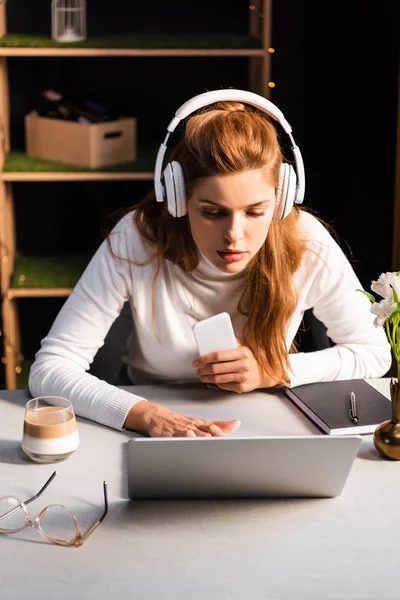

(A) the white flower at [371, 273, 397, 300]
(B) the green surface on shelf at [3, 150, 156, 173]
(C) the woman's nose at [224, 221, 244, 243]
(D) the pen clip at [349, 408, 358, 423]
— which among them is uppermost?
(C) the woman's nose at [224, 221, 244, 243]

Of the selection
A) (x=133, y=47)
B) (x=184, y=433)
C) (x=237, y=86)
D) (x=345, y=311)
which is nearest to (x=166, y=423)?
(x=184, y=433)

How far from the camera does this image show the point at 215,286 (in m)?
1.81

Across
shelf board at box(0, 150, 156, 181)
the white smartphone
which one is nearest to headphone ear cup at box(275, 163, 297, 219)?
the white smartphone

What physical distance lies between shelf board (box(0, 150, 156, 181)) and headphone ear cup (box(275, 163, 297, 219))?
1299 mm

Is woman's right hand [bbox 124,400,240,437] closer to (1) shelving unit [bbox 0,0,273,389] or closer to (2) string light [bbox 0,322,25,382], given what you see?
(1) shelving unit [bbox 0,0,273,389]

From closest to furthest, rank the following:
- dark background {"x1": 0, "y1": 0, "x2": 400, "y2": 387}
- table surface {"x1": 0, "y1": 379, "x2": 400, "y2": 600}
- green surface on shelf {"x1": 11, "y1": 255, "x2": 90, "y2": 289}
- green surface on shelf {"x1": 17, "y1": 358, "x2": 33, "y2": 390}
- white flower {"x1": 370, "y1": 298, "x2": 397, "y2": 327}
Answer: table surface {"x1": 0, "y1": 379, "x2": 400, "y2": 600}
white flower {"x1": 370, "y1": 298, "x2": 397, "y2": 327}
dark background {"x1": 0, "y1": 0, "x2": 400, "y2": 387}
green surface on shelf {"x1": 11, "y1": 255, "x2": 90, "y2": 289}
green surface on shelf {"x1": 17, "y1": 358, "x2": 33, "y2": 390}

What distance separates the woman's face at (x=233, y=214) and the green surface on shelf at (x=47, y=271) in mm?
1466

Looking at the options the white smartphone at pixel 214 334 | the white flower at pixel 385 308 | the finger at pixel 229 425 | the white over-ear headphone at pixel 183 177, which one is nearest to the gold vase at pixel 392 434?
the white flower at pixel 385 308

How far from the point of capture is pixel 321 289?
71.7 inches

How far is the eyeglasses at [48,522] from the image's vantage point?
45.2 inches

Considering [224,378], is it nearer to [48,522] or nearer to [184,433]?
[184,433]

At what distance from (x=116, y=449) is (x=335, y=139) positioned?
1826mm

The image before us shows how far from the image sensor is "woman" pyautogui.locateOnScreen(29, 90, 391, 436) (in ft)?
5.12

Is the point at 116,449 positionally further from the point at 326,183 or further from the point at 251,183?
the point at 326,183
